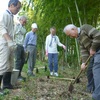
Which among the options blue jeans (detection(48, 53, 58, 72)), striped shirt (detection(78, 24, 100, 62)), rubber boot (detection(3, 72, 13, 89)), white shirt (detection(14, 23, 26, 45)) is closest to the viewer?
striped shirt (detection(78, 24, 100, 62))

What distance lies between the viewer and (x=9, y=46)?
604 cm

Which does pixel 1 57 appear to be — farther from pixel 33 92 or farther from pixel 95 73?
pixel 95 73

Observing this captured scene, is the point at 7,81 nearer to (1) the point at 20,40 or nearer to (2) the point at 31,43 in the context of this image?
(1) the point at 20,40

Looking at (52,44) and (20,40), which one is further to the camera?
(52,44)

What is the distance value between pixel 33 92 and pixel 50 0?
193 inches

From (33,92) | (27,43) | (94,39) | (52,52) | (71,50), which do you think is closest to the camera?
(94,39)

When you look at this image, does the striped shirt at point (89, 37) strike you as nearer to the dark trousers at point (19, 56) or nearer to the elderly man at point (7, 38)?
the elderly man at point (7, 38)

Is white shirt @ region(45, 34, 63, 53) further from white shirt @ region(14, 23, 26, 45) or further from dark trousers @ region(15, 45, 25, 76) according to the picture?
white shirt @ region(14, 23, 26, 45)

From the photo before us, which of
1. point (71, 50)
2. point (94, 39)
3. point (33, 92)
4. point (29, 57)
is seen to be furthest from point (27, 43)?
point (71, 50)

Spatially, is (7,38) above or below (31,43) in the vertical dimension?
above

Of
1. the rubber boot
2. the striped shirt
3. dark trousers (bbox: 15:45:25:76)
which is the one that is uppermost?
the striped shirt

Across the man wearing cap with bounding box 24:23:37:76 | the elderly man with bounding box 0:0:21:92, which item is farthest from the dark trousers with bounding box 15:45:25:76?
the elderly man with bounding box 0:0:21:92

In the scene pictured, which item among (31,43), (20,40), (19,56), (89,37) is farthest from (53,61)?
(89,37)

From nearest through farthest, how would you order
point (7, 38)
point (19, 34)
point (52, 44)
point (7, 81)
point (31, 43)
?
1. point (7, 38)
2. point (7, 81)
3. point (19, 34)
4. point (31, 43)
5. point (52, 44)
